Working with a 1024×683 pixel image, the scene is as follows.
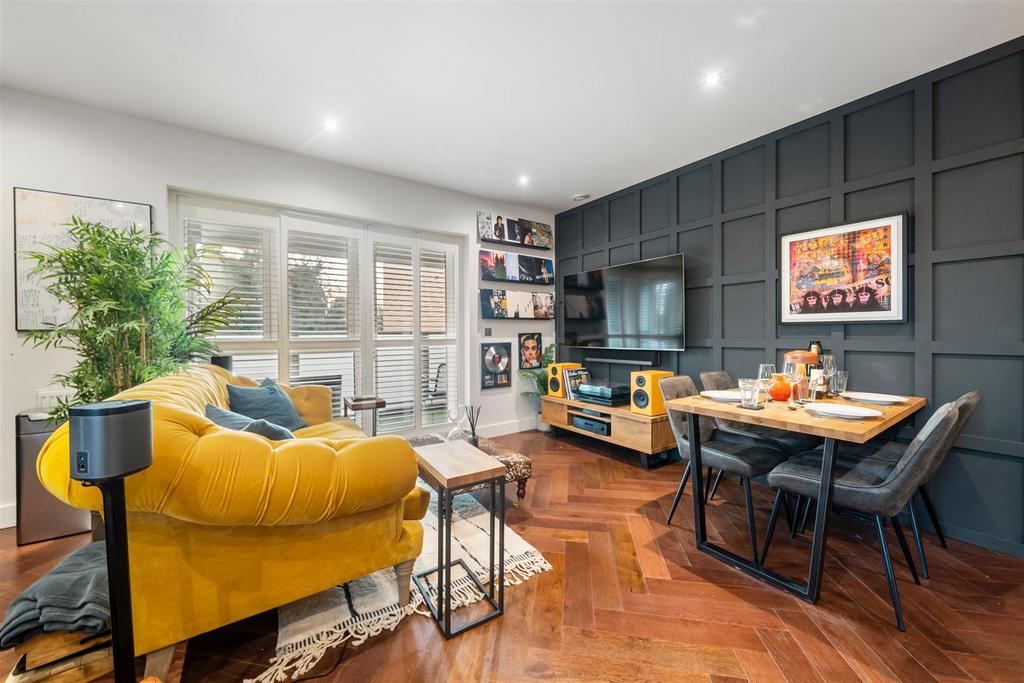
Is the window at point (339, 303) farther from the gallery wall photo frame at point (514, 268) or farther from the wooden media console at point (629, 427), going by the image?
the wooden media console at point (629, 427)

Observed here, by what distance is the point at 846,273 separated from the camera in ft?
8.25

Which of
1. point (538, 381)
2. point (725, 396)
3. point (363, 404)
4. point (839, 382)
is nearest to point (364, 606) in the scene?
point (363, 404)

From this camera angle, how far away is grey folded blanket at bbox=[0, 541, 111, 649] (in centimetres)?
106

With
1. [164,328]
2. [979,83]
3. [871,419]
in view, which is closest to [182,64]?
[164,328]

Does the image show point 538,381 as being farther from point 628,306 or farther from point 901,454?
point 901,454

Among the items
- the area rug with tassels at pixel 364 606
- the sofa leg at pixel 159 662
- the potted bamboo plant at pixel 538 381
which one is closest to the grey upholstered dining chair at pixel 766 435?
the area rug with tassels at pixel 364 606

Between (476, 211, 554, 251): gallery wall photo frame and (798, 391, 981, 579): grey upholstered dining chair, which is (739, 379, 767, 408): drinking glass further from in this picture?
(476, 211, 554, 251): gallery wall photo frame

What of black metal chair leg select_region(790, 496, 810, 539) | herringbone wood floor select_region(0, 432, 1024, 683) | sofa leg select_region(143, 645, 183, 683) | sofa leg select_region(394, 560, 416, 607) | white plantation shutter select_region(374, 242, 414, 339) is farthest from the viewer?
white plantation shutter select_region(374, 242, 414, 339)

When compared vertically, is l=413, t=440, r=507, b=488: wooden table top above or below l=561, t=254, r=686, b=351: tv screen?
below

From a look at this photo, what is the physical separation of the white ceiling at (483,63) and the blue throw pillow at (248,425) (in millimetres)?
1800

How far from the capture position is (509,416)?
444cm

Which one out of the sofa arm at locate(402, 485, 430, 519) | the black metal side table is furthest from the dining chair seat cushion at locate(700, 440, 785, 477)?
the sofa arm at locate(402, 485, 430, 519)

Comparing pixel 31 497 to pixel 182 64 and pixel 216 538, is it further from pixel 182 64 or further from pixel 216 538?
pixel 182 64

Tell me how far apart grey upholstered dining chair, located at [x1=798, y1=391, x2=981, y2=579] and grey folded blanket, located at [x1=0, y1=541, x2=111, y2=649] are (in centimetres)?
289
